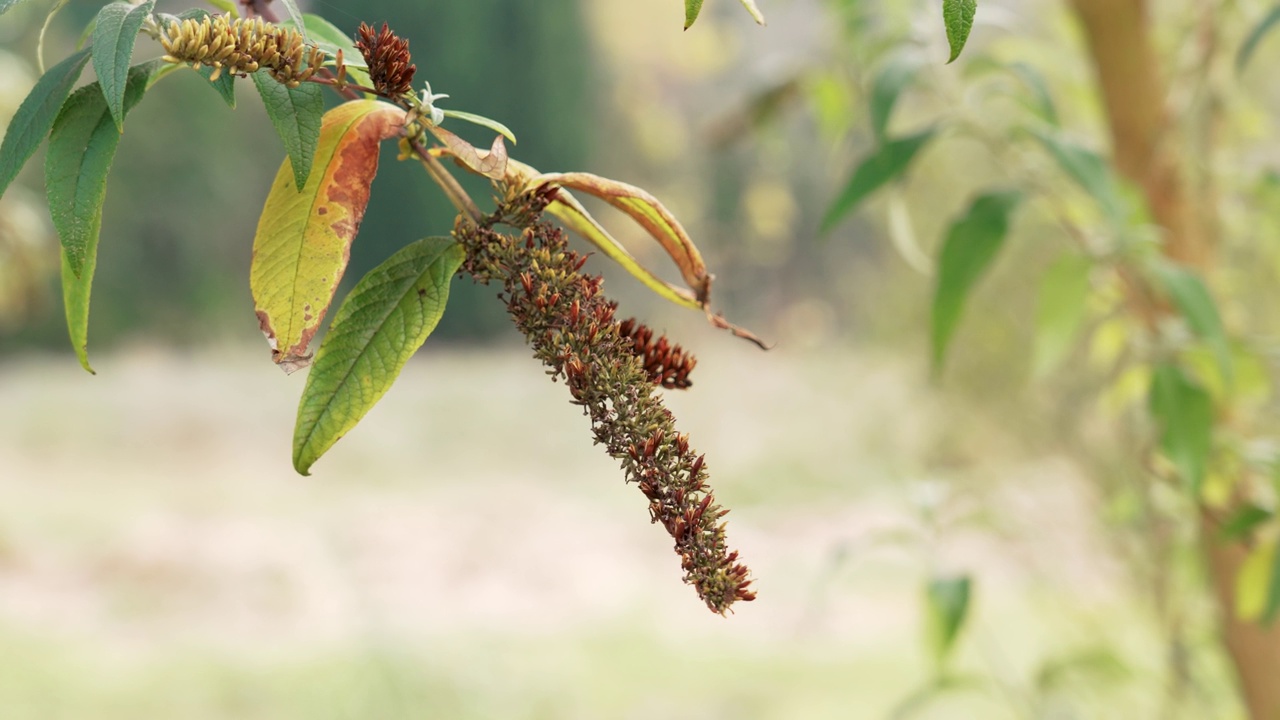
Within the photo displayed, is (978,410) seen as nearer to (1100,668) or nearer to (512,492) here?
(512,492)

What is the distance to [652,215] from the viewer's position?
0.71 feet

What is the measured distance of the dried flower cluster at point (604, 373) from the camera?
17 cm

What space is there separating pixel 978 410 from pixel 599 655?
1.09 meters

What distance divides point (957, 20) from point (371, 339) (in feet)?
0.37

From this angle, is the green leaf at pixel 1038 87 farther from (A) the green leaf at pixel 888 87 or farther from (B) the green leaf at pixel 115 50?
(B) the green leaf at pixel 115 50

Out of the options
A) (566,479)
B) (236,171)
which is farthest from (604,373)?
(236,171)

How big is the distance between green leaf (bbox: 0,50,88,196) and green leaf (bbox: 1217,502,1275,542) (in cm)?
61

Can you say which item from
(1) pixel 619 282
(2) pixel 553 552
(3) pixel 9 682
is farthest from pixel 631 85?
(3) pixel 9 682

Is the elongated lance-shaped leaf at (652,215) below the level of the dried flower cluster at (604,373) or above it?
above

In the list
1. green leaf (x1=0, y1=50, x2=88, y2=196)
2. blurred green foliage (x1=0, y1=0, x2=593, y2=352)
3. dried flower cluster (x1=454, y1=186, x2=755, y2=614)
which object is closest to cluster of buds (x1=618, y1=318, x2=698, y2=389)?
dried flower cluster (x1=454, y1=186, x2=755, y2=614)

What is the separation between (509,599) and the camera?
9.91 feet

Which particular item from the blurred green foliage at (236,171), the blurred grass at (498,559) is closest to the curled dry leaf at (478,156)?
the blurred grass at (498,559)

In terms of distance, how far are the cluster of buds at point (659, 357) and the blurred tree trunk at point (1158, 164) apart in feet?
1.86

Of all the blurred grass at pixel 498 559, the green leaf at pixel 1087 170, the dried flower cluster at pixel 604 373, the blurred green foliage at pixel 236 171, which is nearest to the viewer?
the dried flower cluster at pixel 604 373
